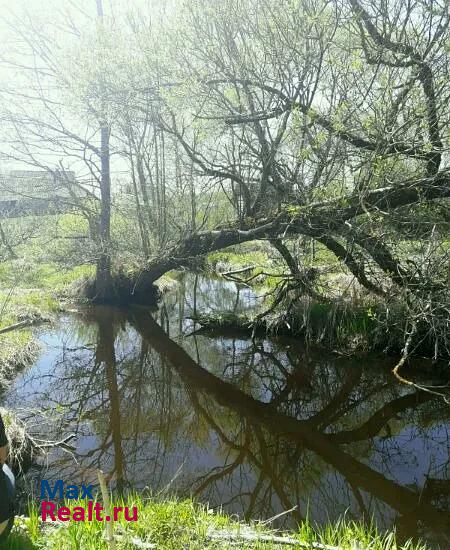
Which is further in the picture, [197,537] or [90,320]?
[90,320]

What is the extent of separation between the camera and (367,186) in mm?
6848

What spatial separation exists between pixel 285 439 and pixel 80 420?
2.82 m

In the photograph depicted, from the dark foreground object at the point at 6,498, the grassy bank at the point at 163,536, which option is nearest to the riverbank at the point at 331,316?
the grassy bank at the point at 163,536

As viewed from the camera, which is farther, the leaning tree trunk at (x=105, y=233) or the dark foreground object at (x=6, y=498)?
the leaning tree trunk at (x=105, y=233)

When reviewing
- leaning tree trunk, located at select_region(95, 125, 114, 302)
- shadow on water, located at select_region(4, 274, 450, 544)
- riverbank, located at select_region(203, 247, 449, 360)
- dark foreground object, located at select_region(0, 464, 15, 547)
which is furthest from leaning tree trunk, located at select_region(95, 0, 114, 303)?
dark foreground object, located at select_region(0, 464, 15, 547)

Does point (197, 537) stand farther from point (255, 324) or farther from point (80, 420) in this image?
point (255, 324)

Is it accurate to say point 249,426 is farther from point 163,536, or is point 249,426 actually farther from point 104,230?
point 104,230

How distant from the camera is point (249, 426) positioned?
632 centimetres

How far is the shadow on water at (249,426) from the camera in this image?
4742mm

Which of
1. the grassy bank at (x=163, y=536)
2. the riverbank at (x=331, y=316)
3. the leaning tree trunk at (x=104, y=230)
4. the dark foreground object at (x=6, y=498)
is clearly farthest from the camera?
the leaning tree trunk at (x=104, y=230)

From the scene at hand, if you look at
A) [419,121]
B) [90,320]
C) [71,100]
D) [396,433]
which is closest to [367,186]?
[419,121]

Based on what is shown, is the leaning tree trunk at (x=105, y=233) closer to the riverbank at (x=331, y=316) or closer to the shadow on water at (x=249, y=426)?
the shadow on water at (x=249, y=426)

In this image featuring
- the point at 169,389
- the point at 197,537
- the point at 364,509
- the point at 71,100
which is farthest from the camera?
the point at 71,100

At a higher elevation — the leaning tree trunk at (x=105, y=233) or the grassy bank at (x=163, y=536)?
the leaning tree trunk at (x=105, y=233)
